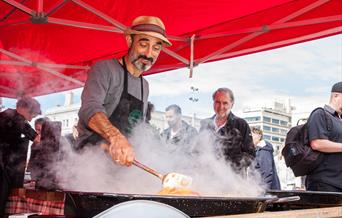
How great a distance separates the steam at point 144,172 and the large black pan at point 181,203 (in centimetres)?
39

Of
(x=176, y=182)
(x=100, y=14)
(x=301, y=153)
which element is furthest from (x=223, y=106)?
(x=176, y=182)

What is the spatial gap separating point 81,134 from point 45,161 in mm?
915

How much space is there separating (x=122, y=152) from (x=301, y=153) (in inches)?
65.9

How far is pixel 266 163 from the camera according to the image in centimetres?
421

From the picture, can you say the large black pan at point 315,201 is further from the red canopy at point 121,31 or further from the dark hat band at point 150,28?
the red canopy at point 121,31

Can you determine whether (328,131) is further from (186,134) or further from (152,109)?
(152,109)

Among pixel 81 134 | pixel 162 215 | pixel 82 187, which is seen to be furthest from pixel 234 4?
pixel 162 215

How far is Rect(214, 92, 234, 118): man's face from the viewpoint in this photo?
3098 millimetres

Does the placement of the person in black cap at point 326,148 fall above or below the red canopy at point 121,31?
below

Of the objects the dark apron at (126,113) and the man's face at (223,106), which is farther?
the man's face at (223,106)

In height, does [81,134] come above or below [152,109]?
below

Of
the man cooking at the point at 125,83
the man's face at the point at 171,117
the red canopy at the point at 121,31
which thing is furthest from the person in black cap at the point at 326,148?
the man cooking at the point at 125,83

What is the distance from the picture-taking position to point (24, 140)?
2.66 metres

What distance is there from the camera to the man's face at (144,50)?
1752 millimetres
